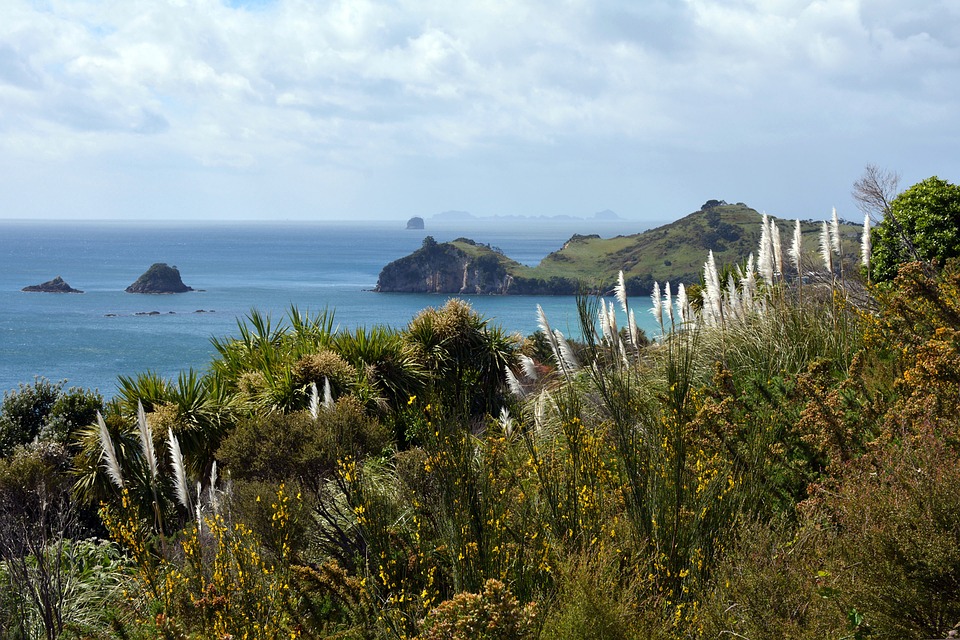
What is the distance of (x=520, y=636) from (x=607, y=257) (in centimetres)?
8858

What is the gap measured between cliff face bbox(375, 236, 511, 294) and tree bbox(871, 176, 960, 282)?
3290 inches

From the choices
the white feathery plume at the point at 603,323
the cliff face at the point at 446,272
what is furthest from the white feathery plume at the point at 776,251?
the cliff face at the point at 446,272

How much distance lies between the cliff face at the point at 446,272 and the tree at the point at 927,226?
274ft

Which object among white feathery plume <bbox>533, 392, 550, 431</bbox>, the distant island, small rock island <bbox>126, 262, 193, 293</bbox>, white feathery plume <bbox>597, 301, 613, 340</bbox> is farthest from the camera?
small rock island <bbox>126, 262, 193, 293</bbox>

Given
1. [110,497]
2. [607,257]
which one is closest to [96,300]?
[607,257]

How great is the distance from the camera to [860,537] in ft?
10.3

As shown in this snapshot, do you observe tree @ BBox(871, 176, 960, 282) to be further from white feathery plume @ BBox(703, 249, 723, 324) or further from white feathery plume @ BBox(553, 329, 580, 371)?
white feathery plume @ BBox(553, 329, 580, 371)

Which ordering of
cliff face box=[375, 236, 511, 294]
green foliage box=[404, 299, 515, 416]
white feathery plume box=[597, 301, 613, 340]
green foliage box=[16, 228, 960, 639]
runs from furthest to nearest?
cliff face box=[375, 236, 511, 294], green foliage box=[404, 299, 515, 416], white feathery plume box=[597, 301, 613, 340], green foliage box=[16, 228, 960, 639]

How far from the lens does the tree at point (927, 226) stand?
39.9ft

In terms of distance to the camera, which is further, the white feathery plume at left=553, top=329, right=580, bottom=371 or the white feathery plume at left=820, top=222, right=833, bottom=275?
the white feathery plume at left=820, top=222, right=833, bottom=275

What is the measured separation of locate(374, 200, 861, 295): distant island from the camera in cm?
7506

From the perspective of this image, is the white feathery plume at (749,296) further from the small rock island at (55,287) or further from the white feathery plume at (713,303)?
the small rock island at (55,287)

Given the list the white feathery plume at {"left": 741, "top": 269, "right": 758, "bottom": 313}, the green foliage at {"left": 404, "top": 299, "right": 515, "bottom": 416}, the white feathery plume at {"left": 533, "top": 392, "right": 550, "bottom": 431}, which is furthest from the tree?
the white feathery plume at {"left": 533, "top": 392, "right": 550, "bottom": 431}

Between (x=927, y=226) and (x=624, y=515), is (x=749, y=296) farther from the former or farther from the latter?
(x=927, y=226)
